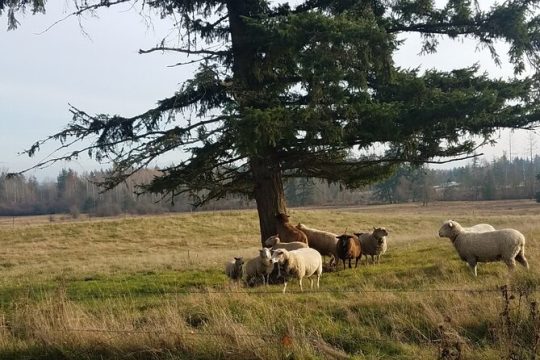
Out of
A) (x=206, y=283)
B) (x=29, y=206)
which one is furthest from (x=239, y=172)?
(x=29, y=206)

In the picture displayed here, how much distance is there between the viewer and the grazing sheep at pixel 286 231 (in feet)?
50.1

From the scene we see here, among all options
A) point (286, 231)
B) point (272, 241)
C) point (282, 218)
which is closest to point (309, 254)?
point (272, 241)

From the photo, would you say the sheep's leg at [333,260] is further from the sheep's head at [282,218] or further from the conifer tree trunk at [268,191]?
the sheep's head at [282,218]

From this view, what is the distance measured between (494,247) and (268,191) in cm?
612

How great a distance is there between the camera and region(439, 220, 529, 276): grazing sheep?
40.4 feet

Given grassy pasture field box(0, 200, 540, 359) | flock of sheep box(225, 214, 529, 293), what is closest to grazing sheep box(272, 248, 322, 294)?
flock of sheep box(225, 214, 529, 293)

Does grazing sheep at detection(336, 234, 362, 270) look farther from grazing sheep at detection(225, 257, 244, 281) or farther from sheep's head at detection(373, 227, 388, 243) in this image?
grazing sheep at detection(225, 257, 244, 281)

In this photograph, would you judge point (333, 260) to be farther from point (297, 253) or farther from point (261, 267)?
point (261, 267)

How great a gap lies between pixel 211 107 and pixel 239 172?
2.11 metres

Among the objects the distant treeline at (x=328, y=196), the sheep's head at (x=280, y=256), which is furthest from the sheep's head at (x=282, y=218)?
the distant treeline at (x=328, y=196)

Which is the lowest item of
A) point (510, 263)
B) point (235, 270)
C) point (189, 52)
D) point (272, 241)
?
point (235, 270)

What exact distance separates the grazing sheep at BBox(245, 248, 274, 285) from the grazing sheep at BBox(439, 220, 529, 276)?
188 inches

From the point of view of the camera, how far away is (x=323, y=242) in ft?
56.6

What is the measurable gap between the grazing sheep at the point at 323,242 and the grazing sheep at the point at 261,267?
4.64 m
